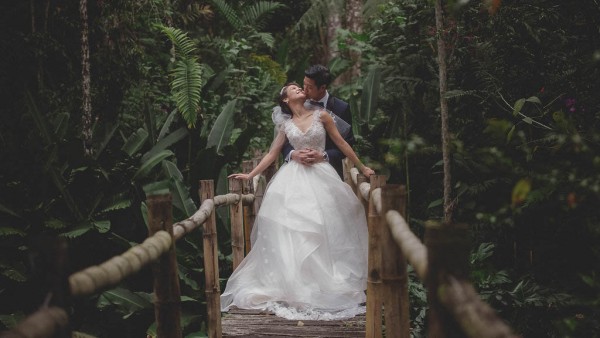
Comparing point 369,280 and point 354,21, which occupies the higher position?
point 354,21

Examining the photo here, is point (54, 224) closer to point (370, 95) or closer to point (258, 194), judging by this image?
point (258, 194)

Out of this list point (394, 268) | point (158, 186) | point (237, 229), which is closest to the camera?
point (394, 268)

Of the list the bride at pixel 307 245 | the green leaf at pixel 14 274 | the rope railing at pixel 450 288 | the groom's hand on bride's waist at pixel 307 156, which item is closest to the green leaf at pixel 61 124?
the green leaf at pixel 14 274

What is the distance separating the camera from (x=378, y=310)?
3.72 m

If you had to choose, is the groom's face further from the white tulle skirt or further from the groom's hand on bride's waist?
the white tulle skirt

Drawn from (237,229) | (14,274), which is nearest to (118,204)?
(14,274)

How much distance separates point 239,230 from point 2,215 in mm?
2283

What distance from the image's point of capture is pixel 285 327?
165 inches

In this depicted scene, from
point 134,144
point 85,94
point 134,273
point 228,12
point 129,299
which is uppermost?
point 228,12

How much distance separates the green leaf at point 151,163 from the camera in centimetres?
643

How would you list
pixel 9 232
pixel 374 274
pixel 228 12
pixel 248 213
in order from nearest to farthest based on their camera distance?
pixel 374 274
pixel 9 232
pixel 248 213
pixel 228 12

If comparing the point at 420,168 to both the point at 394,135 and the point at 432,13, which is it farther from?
the point at 432,13

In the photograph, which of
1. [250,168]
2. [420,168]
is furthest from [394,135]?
[250,168]

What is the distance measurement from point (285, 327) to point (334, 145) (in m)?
2.51
